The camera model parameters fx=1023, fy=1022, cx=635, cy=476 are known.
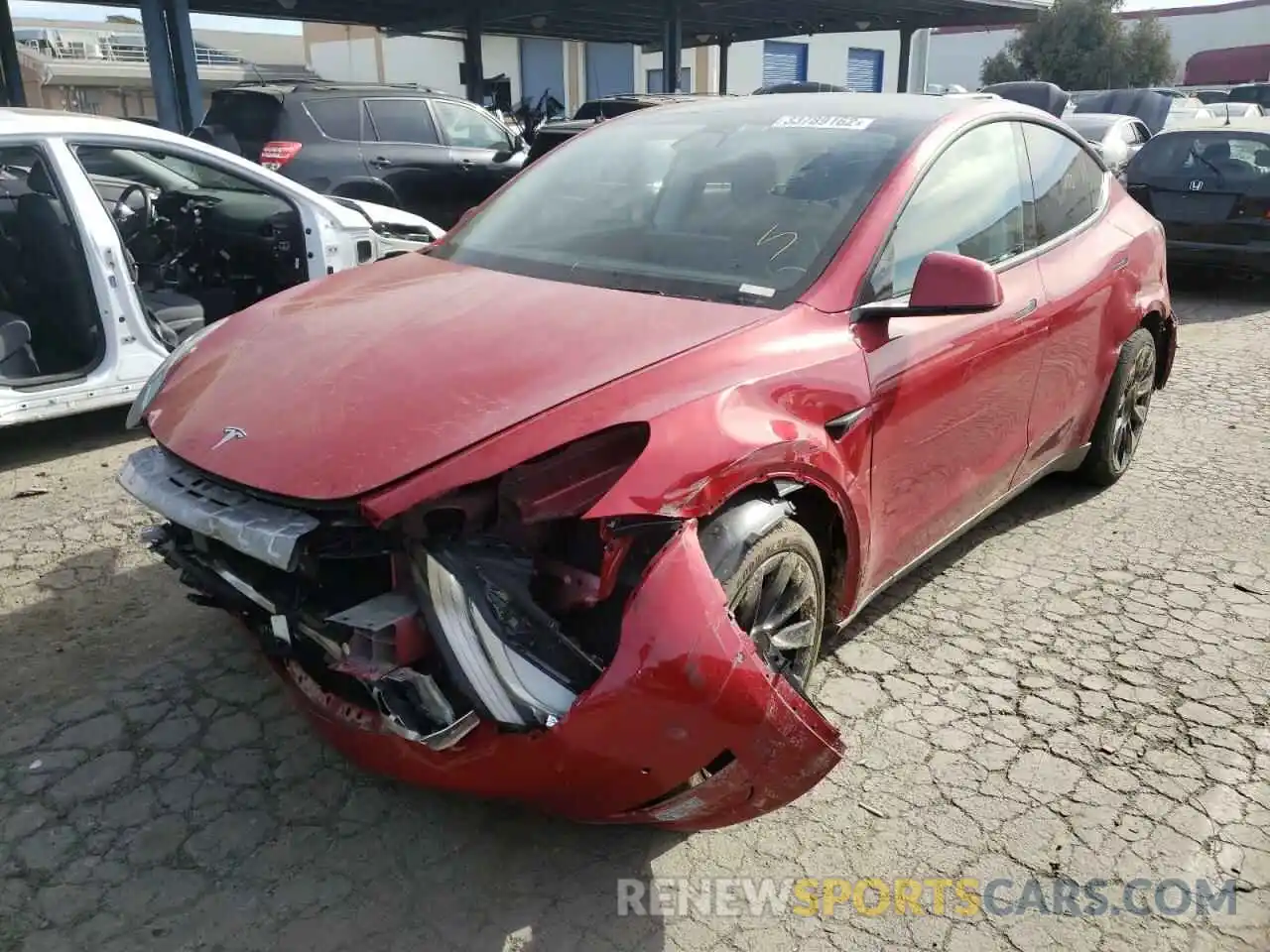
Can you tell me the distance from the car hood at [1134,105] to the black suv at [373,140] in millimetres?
15073

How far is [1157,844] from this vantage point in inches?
100

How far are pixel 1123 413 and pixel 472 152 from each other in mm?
7528

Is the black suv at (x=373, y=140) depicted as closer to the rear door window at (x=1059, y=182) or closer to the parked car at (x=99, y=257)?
the parked car at (x=99, y=257)

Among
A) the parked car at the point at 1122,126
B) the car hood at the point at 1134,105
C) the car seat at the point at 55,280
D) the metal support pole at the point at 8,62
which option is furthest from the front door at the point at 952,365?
the car hood at the point at 1134,105

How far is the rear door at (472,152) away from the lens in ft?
33.4

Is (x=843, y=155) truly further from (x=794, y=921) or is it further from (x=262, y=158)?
(x=262, y=158)

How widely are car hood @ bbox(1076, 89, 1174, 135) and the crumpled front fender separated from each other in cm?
2115

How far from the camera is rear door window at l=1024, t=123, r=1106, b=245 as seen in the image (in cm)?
384

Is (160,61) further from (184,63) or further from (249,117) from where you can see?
(249,117)

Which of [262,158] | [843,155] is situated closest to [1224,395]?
[843,155]

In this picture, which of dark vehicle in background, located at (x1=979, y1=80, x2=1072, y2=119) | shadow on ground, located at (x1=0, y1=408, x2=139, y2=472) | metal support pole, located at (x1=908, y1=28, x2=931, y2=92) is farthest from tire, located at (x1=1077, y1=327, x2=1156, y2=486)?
metal support pole, located at (x1=908, y1=28, x2=931, y2=92)

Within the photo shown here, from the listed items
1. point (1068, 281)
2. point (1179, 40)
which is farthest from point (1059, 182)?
point (1179, 40)

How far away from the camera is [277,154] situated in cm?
891

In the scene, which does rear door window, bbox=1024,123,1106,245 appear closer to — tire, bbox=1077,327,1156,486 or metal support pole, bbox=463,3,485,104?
tire, bbox=1077,327,1156,486
